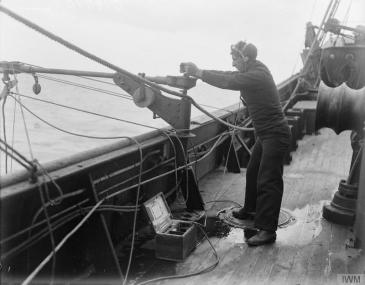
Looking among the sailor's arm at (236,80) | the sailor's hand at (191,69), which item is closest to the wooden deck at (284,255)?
the sailor's arm at (236,80)

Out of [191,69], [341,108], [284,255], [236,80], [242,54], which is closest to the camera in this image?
[284,255]

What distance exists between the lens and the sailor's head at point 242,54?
4.06 metres

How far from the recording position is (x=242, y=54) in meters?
4.07

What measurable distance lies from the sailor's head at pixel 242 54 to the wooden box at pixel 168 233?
4.55 ft

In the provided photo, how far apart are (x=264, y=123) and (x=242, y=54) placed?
2.11ft

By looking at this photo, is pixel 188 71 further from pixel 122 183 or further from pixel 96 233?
pixel 96 233

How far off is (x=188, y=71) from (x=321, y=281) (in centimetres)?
210

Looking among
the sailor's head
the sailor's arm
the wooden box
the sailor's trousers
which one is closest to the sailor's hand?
the sailor's arm

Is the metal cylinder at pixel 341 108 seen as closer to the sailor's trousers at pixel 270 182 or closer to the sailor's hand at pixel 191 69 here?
the sailor's trousers at pixel 270 182

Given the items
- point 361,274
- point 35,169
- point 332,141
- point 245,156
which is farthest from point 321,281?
point 332,141

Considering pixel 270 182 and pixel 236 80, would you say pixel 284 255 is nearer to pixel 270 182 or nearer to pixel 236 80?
pixel 270 182

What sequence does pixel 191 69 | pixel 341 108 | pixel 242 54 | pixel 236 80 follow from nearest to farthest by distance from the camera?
1. pixel 236 80
2. pixel 242 54
3. pixel 191 69
4. pixel 341 108

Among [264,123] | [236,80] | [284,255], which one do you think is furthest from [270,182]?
[236,80]

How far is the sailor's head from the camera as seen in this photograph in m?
4.06
